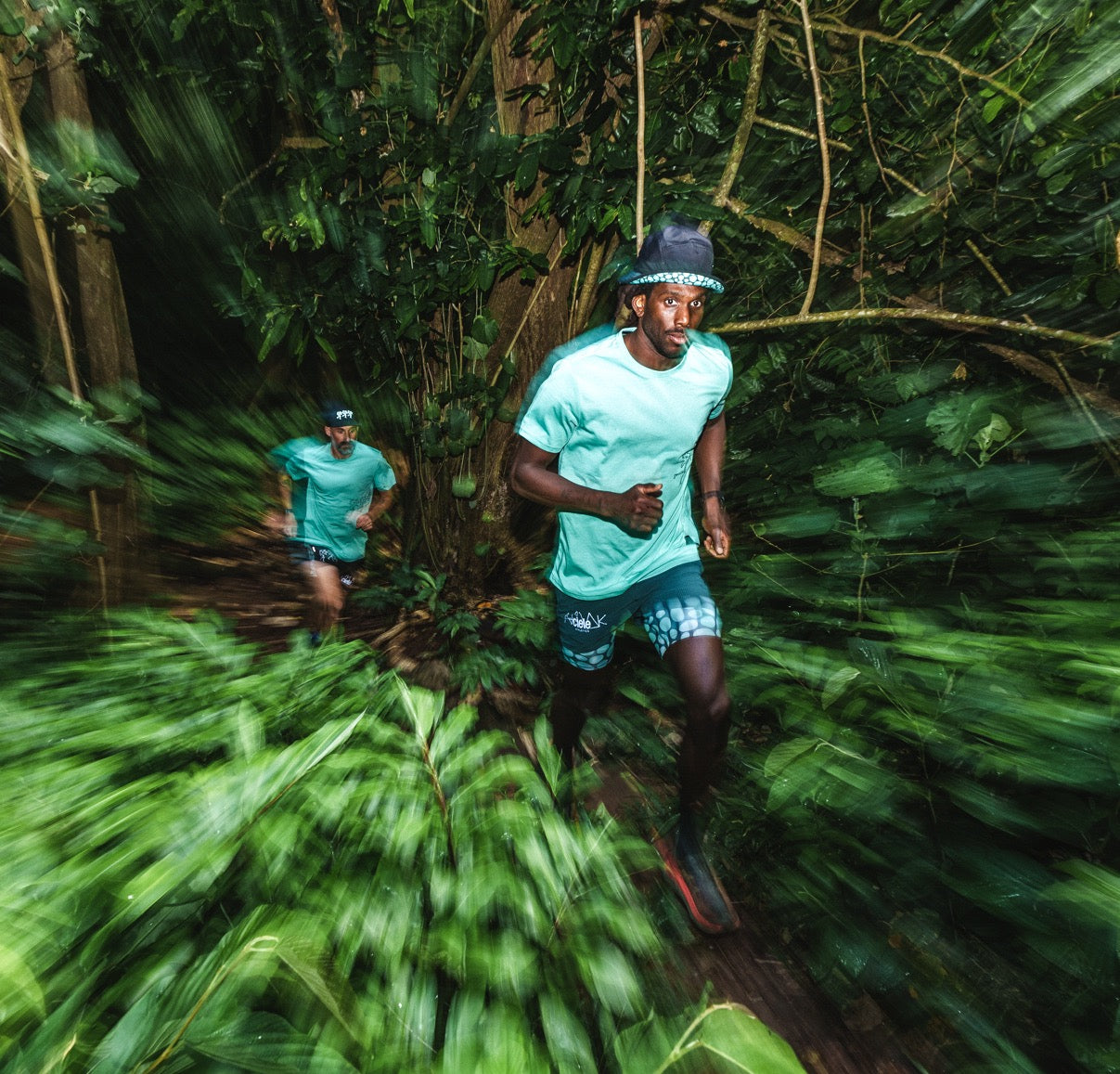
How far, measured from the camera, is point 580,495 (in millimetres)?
1837

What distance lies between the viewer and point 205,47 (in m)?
3.20

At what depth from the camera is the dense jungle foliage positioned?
41.4 inches

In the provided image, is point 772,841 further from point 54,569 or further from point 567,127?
point 54,569

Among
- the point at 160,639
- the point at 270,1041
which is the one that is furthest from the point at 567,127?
the point at 270,1041

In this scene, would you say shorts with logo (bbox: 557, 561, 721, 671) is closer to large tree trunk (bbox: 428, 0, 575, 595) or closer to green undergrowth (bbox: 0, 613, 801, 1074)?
green undergrowth (bbox: 0, 613, 801, 1074)

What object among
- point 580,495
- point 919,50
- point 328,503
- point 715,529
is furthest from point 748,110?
point 328,503

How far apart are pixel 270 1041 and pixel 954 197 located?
303 cm

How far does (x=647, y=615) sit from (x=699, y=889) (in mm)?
797

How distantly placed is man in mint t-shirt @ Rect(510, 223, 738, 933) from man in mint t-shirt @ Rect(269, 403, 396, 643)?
1578 mm

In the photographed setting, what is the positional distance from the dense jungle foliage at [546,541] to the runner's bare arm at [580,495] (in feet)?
2.22

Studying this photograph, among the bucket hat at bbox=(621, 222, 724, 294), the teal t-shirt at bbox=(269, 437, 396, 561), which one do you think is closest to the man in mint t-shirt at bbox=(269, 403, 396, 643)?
the teal t-shirt at bbox=(269, 437, 396, 561)

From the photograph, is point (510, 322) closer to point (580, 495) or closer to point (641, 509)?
point (580, 495)

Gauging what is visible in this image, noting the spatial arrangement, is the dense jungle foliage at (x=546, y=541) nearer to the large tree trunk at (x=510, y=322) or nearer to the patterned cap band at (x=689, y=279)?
the large tree trunk at (x=510, y=322)

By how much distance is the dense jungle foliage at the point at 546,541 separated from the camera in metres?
1.05
